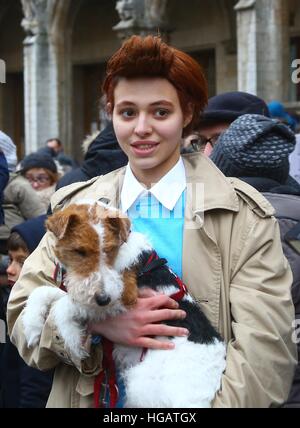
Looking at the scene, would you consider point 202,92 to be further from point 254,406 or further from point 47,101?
point 47,101

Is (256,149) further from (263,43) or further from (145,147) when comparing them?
(263,43)

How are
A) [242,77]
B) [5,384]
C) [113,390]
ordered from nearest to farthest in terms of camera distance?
[113,390] → [5,384] → [242,77]

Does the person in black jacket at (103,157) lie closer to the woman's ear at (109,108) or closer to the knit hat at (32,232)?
the knit hat at (32,232)

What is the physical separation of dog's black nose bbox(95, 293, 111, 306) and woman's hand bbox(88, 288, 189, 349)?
0.16 meters

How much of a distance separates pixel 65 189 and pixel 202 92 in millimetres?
550

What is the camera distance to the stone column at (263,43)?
13844 mm

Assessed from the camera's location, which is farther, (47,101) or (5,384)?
(47,101)

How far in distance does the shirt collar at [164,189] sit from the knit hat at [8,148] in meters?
2.71

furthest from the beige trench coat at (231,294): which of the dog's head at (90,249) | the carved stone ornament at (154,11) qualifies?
the carved stone ornament at (154,11)

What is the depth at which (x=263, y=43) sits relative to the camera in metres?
13.9

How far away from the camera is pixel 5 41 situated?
23.5m
